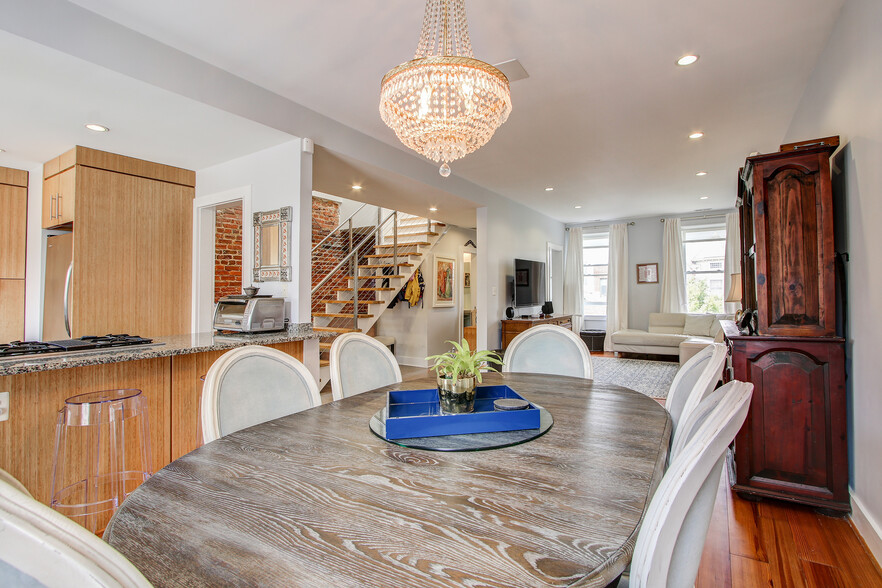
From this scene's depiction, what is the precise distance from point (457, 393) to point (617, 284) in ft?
25.5

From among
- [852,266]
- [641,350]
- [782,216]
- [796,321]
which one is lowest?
[641,350]

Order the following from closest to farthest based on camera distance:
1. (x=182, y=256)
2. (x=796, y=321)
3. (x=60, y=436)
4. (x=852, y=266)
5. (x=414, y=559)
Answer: (x=414, y=559)
(x=60, y=436)
(x=852, y=266)
(x=796, y=321)
(x=182, y=256)

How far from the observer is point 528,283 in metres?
6.74

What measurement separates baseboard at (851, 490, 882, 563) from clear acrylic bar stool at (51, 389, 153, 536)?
128 inches

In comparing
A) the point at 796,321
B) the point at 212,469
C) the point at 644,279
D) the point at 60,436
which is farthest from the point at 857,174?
the point at 644,279

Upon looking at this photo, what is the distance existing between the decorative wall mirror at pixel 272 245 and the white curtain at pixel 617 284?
6776mm

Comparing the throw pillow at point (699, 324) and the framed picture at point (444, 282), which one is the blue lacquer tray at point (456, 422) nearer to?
the framed picture at point (444, 282)

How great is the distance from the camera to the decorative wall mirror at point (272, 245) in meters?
3.19

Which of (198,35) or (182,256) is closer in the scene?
(198,35)

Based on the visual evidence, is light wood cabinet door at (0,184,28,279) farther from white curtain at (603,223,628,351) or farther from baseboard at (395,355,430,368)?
white curtain at (603,223,628,351)

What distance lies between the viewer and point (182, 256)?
382 centimetres

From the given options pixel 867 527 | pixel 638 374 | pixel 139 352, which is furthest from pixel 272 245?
pixel 638 374

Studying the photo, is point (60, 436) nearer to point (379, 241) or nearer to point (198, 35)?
point (198, 35)

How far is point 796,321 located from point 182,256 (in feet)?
14.6
